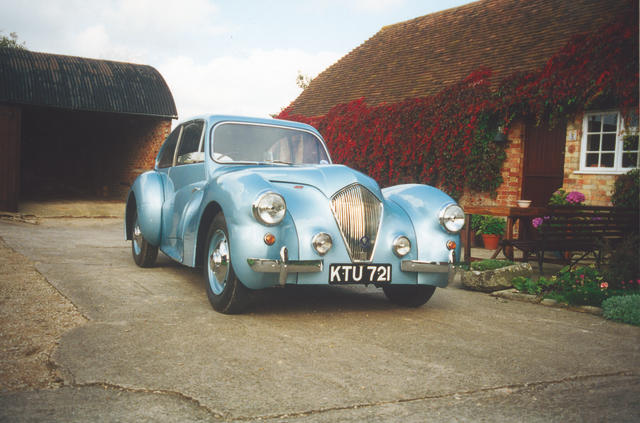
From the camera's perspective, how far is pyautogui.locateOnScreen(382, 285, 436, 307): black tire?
486 cm

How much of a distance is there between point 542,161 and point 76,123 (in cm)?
1748

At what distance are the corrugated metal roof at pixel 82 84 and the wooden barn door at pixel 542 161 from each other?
11896mm

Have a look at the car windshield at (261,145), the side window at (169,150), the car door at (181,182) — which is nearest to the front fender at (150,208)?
the car door at (181,182)

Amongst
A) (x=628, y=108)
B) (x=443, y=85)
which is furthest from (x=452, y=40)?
(x=628, y=108)

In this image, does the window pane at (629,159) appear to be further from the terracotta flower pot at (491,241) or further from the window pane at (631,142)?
the terracotta flower pot at (491,241)

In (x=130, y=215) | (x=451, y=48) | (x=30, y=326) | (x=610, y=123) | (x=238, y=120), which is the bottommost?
(x=30, y=326)

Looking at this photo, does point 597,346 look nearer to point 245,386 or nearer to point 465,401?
point 465,401

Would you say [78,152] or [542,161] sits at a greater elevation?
[78,152]

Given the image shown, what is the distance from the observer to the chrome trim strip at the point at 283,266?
3879mm

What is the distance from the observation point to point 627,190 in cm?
902

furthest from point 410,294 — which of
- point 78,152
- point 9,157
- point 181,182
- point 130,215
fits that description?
point 78,152

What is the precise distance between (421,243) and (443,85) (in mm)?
9045

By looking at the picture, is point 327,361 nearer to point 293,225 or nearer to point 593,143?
point 293,225

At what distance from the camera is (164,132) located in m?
19.5
